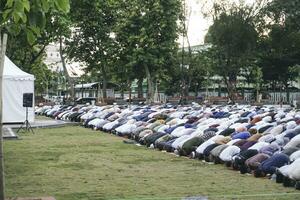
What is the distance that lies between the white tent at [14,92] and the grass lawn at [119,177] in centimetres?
1074

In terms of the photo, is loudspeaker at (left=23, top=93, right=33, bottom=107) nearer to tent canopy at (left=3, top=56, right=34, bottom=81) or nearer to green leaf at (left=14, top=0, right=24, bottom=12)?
tent canopy at (left=3, top=56, right=34, bottom=81)

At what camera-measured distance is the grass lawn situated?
31.5 ft

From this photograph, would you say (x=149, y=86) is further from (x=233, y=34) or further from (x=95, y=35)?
(x=233, y=34)

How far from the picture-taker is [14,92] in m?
28.2

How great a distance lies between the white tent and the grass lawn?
35.2 ft

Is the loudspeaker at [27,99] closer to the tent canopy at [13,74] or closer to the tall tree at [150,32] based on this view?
the tent canopy at [13,74]

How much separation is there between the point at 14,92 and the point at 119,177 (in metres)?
17.9

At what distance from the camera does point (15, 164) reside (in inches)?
536

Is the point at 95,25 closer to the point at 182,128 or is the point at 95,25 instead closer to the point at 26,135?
the point at 26,135

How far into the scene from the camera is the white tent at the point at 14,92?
28.0 metres

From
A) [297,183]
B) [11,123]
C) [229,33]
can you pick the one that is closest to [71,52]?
[229,33]

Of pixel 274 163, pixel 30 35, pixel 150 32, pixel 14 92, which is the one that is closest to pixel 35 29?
pixel 30 35

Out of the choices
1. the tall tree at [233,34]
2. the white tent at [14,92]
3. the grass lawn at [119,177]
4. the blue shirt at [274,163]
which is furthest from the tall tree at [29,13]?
the tall tree at [233,34]

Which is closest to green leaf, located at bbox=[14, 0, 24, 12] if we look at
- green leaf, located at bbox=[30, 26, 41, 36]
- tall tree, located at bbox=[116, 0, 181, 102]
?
green leaf, located at bbox=[30, 26, 41, 36]
